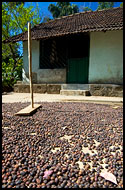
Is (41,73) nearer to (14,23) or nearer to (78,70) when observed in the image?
(78,70)

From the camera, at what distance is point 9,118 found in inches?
95.6

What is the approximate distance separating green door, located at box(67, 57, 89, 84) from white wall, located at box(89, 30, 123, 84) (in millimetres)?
353

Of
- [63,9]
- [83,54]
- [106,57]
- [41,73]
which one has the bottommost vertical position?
[41,73]

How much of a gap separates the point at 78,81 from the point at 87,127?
473 cm

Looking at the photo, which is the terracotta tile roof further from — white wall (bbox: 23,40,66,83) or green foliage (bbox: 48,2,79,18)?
green foliage (bbox: 48,2,79,18)

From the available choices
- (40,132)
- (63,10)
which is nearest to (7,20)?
(40,132)

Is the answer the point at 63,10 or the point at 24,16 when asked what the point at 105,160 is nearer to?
the point at 24,16

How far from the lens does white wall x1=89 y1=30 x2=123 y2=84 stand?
564 centimetres

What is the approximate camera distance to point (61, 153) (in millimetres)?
1383

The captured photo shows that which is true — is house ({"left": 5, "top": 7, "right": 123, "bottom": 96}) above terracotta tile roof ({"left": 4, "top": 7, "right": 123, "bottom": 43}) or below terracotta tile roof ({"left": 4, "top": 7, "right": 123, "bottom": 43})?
below

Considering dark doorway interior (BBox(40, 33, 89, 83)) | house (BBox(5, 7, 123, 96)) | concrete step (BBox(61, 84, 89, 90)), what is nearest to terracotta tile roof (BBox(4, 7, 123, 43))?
house (BBox(5, 7, 123, 96))

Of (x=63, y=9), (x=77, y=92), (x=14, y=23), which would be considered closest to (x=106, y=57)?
(x=77, y=92)

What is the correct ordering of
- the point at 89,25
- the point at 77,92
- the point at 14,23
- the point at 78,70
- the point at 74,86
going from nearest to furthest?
the point at 77,92
the point at 89,25
the point at 74,86
the point at 78,70
the point at 14,23

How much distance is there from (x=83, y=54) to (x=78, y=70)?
0.92 meters
